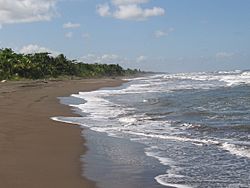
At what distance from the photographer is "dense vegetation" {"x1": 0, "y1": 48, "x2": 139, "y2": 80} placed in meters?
57.4

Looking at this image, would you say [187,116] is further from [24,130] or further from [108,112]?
[24,130]

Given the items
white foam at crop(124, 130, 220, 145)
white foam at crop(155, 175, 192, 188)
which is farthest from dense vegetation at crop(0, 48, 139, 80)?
white foam at crop(155, 175, 192, 188)

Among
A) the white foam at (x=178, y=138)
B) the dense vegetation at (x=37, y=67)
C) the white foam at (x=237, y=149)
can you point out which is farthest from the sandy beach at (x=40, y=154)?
the dense vegetation at (x=37, y=67)

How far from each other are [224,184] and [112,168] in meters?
2.05

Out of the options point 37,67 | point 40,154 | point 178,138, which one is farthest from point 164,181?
point 37,67

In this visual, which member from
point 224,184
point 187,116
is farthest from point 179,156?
point 187,116

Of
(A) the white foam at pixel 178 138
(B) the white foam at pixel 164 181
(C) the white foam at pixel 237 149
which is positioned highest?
(C) the white foam at pixel 237 149

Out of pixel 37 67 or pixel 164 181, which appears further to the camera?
pixel 37 67

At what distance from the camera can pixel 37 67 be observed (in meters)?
65.1

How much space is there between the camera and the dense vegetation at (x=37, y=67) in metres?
57.4

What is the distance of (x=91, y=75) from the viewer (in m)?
98.2

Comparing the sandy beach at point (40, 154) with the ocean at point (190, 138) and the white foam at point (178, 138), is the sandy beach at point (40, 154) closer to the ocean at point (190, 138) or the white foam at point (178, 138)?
the ocean at point (190, 138)

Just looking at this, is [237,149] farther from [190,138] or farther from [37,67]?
[37,67]

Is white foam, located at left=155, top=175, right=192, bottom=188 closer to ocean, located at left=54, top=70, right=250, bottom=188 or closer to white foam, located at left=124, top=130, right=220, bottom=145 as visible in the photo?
ocean, located at left=54, top=70, right=250, bottom=188
